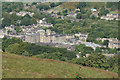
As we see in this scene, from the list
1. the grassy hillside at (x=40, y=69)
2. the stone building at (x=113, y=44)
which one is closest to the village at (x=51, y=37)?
the stone building at (x=113, y=44)

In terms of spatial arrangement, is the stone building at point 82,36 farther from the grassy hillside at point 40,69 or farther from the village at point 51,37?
the grassy hillside at point 40,69

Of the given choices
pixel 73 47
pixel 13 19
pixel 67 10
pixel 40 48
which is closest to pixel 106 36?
pixel 73 47

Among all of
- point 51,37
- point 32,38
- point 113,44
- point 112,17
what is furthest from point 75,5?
point 113,44

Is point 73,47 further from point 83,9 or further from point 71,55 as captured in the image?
point 83,9

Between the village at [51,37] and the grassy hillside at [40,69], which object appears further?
the village at [51,37]

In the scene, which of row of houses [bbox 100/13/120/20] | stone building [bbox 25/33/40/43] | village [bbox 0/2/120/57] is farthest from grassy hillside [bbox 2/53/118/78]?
row of houses [bbox 100/13/120/20]

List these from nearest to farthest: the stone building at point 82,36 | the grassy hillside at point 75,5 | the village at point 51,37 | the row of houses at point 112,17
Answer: the village at point 51,37 → the stone building at point 82,36 → the row of houses at point 112,17 → the grassy hillside at point 75,5

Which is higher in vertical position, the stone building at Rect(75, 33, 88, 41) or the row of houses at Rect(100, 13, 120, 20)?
the stone building at Rect(75, 33, 88, 41)

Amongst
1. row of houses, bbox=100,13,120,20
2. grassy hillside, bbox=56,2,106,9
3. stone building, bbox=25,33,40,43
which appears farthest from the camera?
grassy hillside, bbox=56,2,106,9

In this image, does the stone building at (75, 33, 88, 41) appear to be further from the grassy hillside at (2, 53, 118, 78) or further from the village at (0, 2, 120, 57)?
the grassy hillside at (2, 53, 118, 78)

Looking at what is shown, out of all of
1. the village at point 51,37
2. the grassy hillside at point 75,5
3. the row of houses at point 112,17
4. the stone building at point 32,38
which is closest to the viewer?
the village at point 51,37
